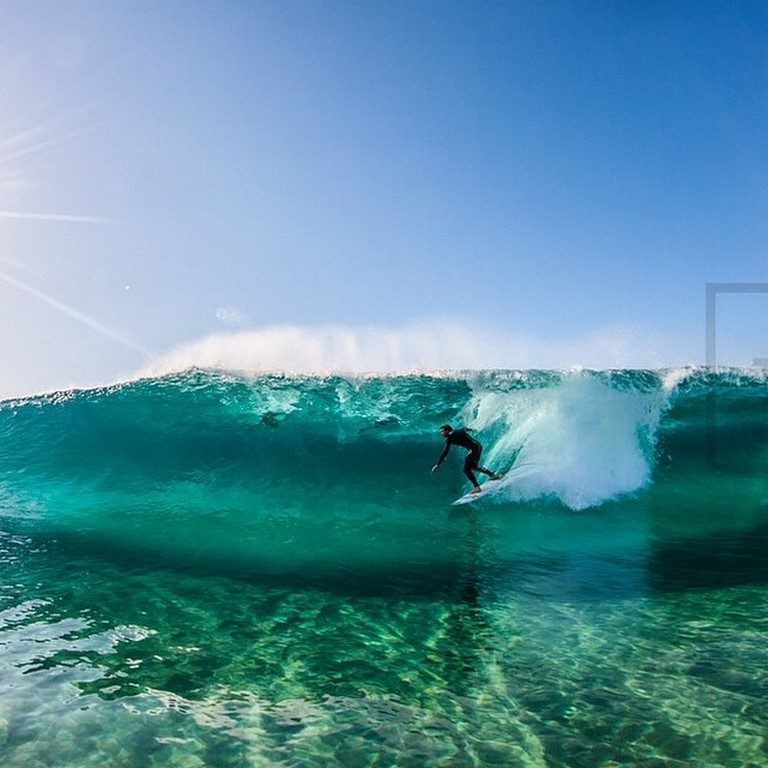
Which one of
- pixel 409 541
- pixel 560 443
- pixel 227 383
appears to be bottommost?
pixel 409 541

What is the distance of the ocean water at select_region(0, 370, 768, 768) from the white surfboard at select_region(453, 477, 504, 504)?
0.21 m

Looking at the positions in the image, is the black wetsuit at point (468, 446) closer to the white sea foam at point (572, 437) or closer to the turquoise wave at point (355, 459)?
the turquoise wave at point (355, 459)

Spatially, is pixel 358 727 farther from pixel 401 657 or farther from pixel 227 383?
pixel 227 383

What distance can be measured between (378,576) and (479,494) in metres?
5.24

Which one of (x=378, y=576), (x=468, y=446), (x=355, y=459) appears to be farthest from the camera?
(x=355, y=459)

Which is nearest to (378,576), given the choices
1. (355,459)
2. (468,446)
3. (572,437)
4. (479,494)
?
(479,494)

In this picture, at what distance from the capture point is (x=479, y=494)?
12.5m

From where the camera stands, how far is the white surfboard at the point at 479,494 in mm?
12555

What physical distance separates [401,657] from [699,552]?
5.91 m

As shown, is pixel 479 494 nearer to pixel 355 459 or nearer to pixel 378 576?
pixel 355 459

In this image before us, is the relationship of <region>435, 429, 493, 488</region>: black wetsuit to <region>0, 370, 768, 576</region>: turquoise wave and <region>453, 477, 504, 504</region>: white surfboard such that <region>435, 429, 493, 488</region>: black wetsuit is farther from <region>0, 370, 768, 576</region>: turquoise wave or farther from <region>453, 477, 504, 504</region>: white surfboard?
<region>0, 370, 768, 576</region>: turquoise wave

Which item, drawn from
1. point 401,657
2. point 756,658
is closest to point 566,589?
point 756,658

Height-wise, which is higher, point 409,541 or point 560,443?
point 560,443

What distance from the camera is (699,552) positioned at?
897cm
